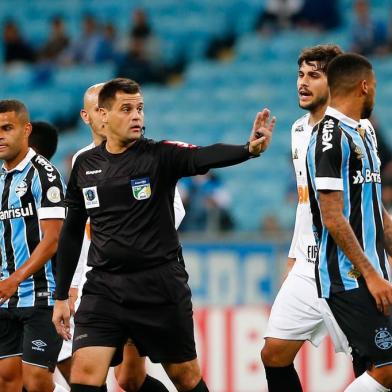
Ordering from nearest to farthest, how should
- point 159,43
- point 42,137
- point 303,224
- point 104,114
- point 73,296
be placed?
1. point 104,114
2. point 303,224
3. point 73,296
4. point 42,137
5. point 159,43

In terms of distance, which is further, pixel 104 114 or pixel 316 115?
pixel 316 115

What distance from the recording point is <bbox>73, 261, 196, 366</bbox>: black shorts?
6230 mm

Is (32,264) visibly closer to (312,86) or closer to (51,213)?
(51,213)

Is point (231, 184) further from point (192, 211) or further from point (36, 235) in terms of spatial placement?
point (36, 235)

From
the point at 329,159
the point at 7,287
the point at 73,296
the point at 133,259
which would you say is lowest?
the point at 73,296

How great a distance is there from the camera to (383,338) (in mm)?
5945

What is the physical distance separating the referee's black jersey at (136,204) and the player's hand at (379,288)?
115 centimetres

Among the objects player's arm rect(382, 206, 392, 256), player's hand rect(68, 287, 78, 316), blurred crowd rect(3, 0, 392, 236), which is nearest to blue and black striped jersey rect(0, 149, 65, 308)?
player's hand rect(68, 287, 78, 316)

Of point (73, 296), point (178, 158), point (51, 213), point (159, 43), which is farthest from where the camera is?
point (159, 43)

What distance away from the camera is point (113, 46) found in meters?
18.0

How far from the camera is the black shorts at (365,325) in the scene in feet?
19.5

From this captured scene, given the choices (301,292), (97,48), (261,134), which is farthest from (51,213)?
(97,48)

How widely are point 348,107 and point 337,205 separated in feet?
1.89

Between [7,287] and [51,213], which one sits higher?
[51,213]
